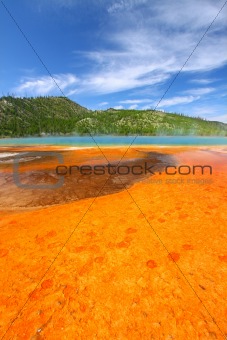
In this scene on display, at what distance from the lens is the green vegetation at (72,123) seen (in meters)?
99.4

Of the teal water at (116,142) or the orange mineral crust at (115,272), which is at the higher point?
the orange mineral crust at (115,272)

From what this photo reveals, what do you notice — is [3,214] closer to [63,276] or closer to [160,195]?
[63,276]

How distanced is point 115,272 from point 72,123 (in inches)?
4528

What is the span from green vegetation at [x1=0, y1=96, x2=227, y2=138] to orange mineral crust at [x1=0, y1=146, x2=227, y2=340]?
286 ft

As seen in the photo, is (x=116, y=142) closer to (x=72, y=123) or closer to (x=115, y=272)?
(x=115, y=272)

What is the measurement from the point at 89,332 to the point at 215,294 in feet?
6.09

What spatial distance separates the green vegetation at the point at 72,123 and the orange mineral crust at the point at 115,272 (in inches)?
3433

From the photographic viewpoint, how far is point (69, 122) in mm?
116438

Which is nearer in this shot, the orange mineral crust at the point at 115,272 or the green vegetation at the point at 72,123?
the orange mineral crust at the point at 115,272

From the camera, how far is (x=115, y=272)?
375 centimetres

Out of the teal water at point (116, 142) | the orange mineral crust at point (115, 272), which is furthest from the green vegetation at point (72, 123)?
the orange mineral crust at point (115, 272)

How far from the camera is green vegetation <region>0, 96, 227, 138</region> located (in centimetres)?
9938

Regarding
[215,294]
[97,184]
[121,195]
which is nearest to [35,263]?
[215,294]

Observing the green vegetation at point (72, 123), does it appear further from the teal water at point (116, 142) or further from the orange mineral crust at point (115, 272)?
the orange mineral crust at point (115, 272)
